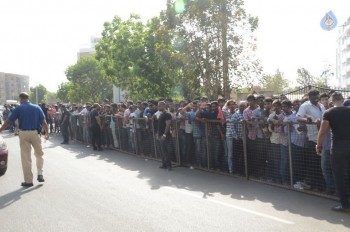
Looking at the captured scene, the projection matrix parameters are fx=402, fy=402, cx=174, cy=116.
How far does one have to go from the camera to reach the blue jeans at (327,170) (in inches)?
278

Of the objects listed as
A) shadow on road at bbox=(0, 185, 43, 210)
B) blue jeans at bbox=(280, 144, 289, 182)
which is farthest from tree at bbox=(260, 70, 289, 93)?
shadow on road at bbox=(0, 185, 43, 210)

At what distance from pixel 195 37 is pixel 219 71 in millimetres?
1735

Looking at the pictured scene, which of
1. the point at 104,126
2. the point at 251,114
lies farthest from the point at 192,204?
the point at 104,126

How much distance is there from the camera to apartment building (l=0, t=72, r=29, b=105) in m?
178

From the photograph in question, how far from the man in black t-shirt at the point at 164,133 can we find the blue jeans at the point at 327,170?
4448mm

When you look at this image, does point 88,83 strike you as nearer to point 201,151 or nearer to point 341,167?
point 201,151

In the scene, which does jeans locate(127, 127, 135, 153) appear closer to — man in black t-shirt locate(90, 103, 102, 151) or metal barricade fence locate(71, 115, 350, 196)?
metal barricade fence locate(71, 115, 350, 196)

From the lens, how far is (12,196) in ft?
25.3

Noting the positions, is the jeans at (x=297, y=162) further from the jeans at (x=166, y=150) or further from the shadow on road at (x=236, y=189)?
the jeans at (x=166, y=150)

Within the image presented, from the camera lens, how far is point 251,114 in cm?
902

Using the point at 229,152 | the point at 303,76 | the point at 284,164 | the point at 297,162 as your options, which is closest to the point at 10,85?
the point at 303,76

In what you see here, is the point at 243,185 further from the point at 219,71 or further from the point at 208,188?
the point at 219,71

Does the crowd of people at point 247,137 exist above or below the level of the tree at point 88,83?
below

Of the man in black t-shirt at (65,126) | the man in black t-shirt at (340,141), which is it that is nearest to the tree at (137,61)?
the man in black t-shirt at (65,126)
